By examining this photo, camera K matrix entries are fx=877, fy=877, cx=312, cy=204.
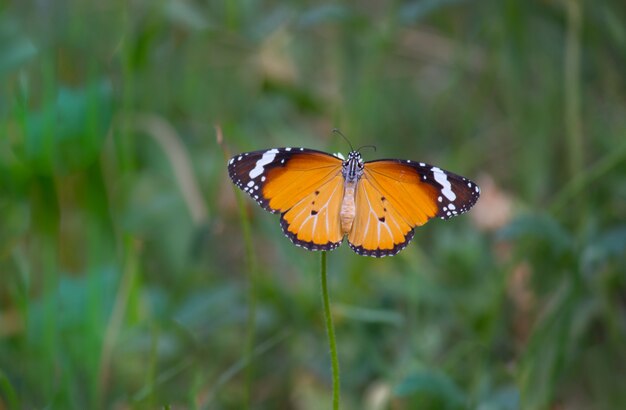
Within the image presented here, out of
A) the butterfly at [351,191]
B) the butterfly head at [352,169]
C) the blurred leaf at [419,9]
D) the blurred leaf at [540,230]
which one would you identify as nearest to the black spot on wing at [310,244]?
the butterfly at [351,191]

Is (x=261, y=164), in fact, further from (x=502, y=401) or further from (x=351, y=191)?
(x=502, y=401)

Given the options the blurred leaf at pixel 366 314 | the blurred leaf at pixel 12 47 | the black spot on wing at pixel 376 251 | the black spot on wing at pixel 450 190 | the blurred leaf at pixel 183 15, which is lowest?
the black spot on wing at pixel 376 251

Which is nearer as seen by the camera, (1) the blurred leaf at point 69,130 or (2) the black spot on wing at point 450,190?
(2) the black spot on wing at point 450,190

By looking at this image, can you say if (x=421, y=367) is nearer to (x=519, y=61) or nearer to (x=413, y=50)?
(x=519, y=61)

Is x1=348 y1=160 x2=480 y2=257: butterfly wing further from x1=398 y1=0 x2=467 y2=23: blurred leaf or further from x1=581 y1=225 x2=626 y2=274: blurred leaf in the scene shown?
x1=398 y1=0 x2=467 y2=23: blurred leaf

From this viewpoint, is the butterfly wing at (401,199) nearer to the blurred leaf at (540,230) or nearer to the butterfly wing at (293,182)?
the butterfly wing at (293,182)

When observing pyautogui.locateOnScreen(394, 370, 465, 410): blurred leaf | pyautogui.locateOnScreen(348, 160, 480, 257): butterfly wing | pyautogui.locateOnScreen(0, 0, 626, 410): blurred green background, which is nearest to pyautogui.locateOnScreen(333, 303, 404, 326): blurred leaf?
pyautogui.locateOnScreen(0, 0, 626, 410): blurred green background

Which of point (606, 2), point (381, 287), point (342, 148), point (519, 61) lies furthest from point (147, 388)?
point (606, 2)
